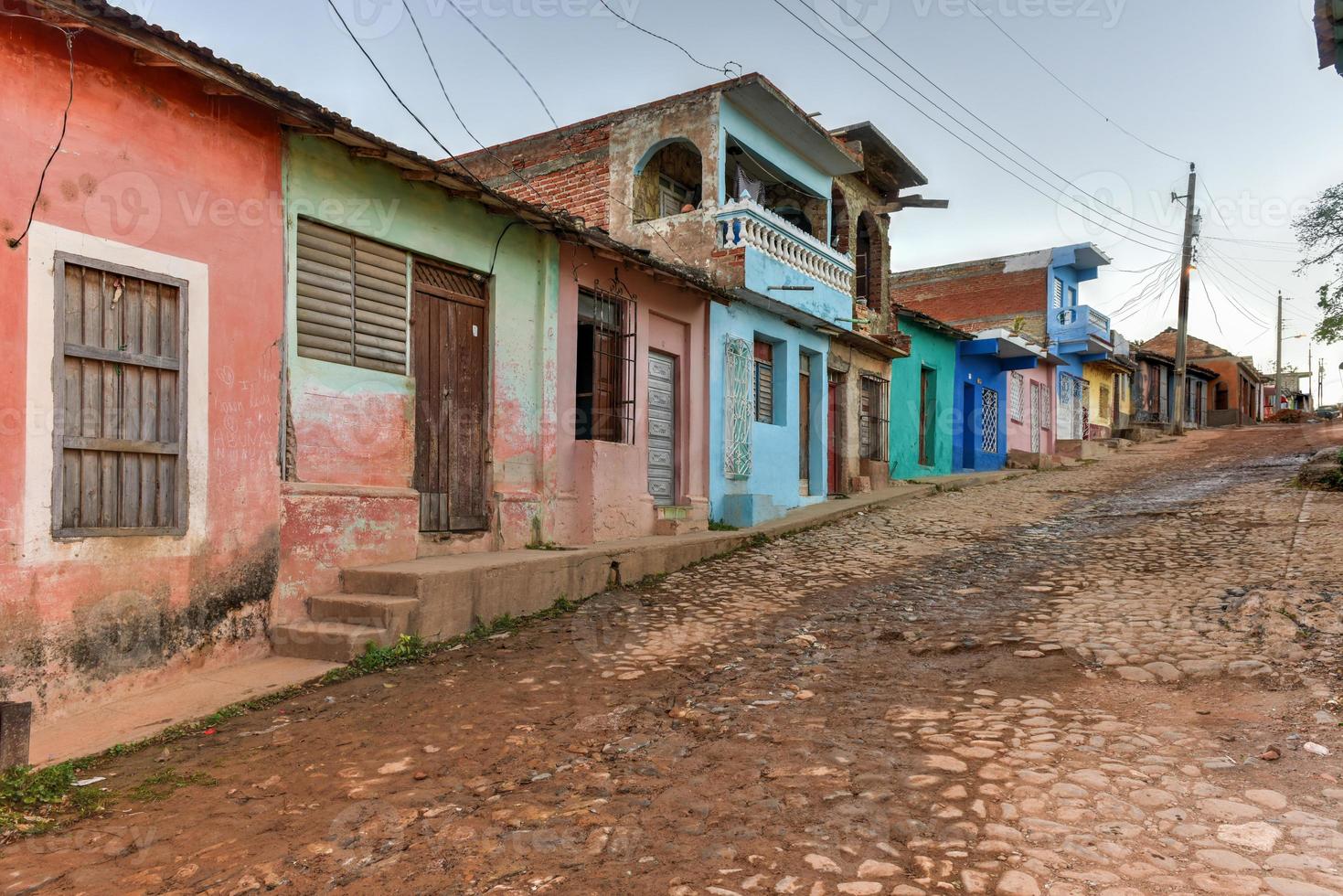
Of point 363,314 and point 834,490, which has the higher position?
point 363,314

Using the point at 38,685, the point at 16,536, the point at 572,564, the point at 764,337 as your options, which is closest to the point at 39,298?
the point at 16,536

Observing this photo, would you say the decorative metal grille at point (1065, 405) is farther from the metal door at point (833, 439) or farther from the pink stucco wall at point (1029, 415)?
the metal door at point (833, 439)

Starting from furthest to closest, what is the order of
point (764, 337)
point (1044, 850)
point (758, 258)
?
point (764, 337) < point (758, 258) < point (1044, 850)

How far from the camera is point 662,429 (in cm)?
1138

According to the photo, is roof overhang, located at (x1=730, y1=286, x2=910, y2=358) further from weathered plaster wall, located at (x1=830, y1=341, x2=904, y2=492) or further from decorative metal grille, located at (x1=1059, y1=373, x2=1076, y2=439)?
decorative metal grille, located at (x1=1059, y1=373, x2=1076, y2=439)

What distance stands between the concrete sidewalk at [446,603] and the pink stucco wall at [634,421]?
426 millimetres

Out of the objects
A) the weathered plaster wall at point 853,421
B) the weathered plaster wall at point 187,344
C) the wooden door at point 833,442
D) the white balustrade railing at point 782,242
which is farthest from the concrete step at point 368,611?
the weathered plaster wall at point 853,421

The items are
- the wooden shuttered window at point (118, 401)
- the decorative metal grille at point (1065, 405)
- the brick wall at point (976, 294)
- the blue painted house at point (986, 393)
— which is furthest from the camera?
the decorative metal grille at point (1065, 405)

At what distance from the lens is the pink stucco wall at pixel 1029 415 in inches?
929

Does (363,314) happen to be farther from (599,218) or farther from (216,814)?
(599,218)

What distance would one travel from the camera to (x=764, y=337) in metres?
13.4

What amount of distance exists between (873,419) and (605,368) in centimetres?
824

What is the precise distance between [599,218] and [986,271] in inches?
713

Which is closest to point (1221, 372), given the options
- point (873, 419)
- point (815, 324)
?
point (873, 419)
